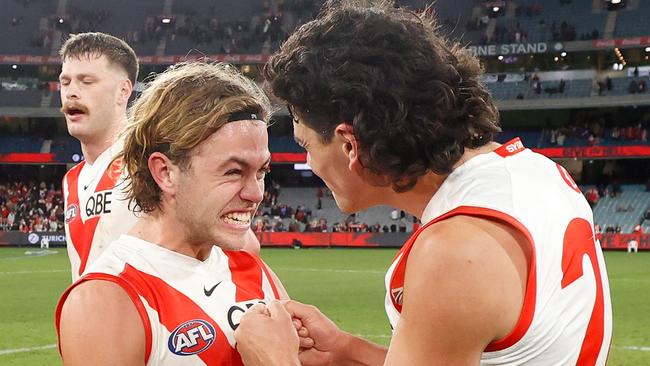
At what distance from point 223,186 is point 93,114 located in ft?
10.3

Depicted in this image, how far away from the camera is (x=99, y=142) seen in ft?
20.1

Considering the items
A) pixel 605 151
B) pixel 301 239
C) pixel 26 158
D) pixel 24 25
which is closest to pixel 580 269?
pixel 301 239

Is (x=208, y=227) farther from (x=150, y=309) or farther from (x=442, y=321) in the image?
(x=442, y=321)

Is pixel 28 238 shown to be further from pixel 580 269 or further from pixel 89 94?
pixel 580 269

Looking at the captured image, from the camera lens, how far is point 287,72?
2.72m

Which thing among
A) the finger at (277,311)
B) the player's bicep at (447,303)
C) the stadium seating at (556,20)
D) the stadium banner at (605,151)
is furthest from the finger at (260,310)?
the stadium seating at (556,20)

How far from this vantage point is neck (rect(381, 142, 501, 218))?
2.62 metres


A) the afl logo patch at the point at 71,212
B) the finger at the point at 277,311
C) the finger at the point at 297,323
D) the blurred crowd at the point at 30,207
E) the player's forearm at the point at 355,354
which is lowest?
the blurred crowd at the point at 30,207

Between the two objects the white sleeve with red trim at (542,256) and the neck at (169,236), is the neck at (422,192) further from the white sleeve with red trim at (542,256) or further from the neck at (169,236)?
the neck at (169,236)

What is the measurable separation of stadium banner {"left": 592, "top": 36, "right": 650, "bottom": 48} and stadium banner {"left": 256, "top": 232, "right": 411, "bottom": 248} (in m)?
19.9

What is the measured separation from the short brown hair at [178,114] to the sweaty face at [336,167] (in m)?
0.47

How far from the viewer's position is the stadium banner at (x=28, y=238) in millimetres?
38281

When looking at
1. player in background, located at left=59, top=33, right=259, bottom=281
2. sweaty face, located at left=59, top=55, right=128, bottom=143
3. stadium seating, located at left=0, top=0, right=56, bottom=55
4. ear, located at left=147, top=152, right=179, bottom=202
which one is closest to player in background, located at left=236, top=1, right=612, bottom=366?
ear, located at left=147, top=152, right=179, bottom=202

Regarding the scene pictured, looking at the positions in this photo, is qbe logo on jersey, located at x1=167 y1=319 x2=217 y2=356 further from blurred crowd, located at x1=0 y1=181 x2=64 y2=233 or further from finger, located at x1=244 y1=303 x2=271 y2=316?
blurred crowd, located at x1=0 y1=181 x2=64 y2=233
